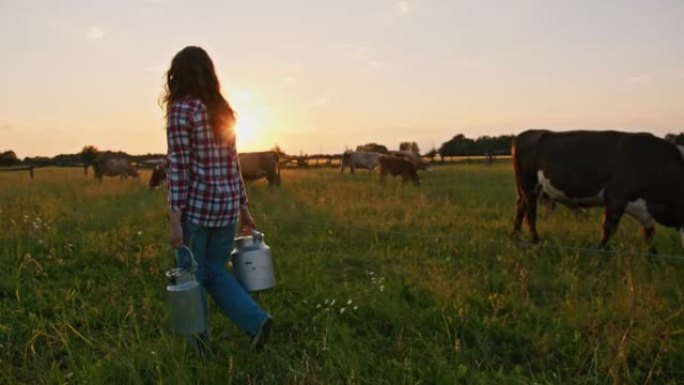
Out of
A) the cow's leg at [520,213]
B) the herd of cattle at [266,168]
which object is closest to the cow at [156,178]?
the herd of cattle at [266,168]

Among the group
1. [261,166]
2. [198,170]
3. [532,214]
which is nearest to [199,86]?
[198,170]

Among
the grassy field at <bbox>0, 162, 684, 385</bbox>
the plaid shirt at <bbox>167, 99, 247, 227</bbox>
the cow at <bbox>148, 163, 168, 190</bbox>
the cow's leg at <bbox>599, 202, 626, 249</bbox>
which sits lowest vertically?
the grassy field at <bbox>0, 162, 684, 385</bbox>

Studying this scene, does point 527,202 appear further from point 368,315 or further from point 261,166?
point 261,166

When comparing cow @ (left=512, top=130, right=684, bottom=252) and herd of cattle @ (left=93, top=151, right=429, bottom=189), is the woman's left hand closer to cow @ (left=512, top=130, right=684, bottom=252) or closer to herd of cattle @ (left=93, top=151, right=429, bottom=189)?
cow @ (left=512, top=130, right=684, bottom=252)

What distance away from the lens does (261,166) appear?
1781 centimetres

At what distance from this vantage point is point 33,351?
3.16 meters

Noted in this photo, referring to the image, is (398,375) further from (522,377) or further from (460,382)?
(522,377)

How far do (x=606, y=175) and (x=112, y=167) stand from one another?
23520mm

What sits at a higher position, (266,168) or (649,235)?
(266,168)

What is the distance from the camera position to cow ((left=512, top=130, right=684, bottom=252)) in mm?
5953

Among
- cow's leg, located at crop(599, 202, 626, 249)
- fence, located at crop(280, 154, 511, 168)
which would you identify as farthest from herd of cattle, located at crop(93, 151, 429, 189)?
fence, located at crop(280, 154, 511, 168)

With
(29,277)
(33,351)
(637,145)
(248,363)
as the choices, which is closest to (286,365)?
(248,363)

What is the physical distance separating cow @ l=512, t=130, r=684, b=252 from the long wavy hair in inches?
208

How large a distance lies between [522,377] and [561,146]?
5.19 meters
